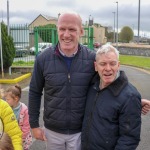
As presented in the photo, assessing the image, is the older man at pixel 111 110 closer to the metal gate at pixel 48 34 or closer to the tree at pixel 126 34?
the metal gate at pixel 48 34

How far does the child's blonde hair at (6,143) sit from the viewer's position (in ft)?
8.59

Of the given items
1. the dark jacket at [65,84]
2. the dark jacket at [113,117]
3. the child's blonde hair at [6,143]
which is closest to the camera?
the dark jacket at [113,117]

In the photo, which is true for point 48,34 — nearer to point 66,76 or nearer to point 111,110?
point 66,76

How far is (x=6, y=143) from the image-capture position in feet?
8.67

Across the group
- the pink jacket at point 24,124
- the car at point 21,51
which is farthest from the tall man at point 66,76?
the car at point 21,51

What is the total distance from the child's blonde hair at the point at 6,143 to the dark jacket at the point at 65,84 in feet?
1.36

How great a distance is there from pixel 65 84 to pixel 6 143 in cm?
69

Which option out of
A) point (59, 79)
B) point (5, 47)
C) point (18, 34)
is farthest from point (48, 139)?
point (18, 34)

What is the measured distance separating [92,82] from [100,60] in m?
0.29

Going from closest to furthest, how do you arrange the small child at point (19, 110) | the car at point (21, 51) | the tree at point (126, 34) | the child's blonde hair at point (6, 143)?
the child's blonde hair at point (6, 143) < the small child at point (19, 110) < the car at point (21, 51) < the tree at point (126, 34)

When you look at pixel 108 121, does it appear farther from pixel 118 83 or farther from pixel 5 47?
pixel 5 47

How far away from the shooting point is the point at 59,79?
9.01 feet

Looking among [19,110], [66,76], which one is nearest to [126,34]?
[19,110]

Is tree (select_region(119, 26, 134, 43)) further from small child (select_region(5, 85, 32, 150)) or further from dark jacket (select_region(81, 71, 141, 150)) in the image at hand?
dark jacket (select_region(81, 71, 141, 150))
